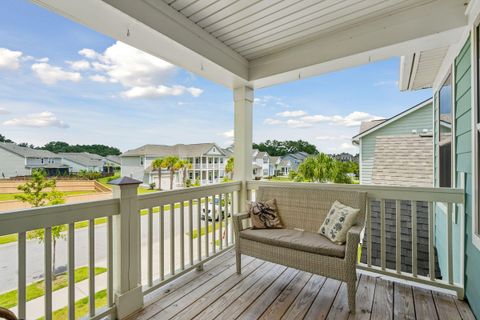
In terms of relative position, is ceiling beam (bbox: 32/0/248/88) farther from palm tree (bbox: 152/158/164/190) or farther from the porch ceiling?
palm tree (bbox: 152/158/164/190)

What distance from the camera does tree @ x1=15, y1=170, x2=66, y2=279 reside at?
1.55 m

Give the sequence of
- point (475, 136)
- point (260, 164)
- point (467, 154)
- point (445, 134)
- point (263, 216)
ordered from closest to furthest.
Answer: point (475, 136), point (467, 154), point (263, 216), point (445, 134), point (260, 164)

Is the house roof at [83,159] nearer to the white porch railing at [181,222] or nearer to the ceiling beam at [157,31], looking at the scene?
the white porch railing at [181,222]

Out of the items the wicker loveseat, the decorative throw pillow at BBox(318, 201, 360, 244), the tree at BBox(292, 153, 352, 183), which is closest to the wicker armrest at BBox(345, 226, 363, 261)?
the wicker loveseat

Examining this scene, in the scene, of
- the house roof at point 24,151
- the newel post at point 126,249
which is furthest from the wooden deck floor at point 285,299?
the house roof at point 24,151

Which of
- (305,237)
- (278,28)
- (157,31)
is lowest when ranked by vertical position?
(305,237)

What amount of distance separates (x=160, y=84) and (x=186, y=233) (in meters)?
1.70

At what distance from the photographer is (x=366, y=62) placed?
2818mm

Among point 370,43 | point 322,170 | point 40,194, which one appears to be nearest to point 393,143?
point 322,170

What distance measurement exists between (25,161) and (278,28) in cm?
253

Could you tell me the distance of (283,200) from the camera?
3.07 meters

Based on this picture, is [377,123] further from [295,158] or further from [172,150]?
[172,150]

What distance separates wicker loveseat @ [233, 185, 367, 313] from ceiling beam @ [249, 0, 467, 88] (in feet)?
4.88

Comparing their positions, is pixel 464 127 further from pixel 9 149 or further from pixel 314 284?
pixel 9 149
